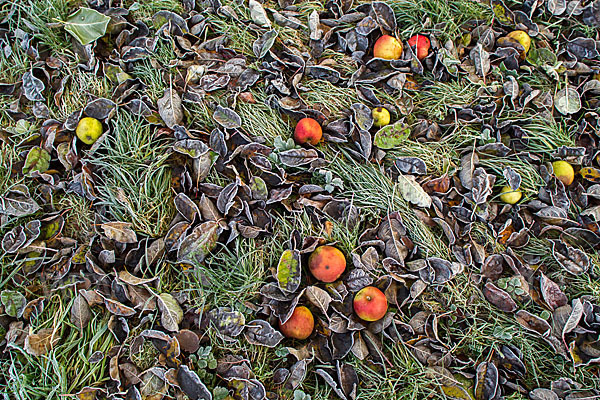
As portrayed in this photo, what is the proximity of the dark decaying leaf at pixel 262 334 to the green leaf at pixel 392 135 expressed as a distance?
154cm

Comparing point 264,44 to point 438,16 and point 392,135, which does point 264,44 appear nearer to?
point 392,135

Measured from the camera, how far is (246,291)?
2645 millimetres

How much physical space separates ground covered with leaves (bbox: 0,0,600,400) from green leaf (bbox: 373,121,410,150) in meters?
0.02

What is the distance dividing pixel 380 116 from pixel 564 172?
1.45m

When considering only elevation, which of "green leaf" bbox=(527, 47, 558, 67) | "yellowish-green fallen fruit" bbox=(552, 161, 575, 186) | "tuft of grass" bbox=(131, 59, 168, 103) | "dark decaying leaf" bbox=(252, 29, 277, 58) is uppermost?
"dark decaying leaf" bbox=(252, 29, 277, 58)

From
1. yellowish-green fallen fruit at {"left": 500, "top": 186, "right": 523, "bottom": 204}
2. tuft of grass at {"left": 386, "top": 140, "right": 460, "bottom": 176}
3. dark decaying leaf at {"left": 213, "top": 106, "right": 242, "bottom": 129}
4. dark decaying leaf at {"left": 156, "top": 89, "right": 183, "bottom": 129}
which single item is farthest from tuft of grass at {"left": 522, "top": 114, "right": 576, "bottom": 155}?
dark decaying leaf at {"left": 156, "top": 89, "right": 183, "bottom": 129}

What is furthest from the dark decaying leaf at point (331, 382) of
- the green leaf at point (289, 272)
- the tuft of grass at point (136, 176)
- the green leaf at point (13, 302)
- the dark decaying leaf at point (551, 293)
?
the green leaf at point (13, 302)

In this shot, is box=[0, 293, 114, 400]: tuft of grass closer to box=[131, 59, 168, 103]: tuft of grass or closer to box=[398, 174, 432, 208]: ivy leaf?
box=[131, 59, 168, 103]: tuft of grass

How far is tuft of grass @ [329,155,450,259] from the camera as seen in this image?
9.27ft

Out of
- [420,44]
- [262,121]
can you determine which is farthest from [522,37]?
[262,121]

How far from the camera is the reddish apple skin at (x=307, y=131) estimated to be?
2.94 meters

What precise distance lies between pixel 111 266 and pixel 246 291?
0.90m

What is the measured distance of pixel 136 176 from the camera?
2.87m

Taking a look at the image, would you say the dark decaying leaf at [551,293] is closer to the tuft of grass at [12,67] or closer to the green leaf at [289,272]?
the green leaf at [289,272]
